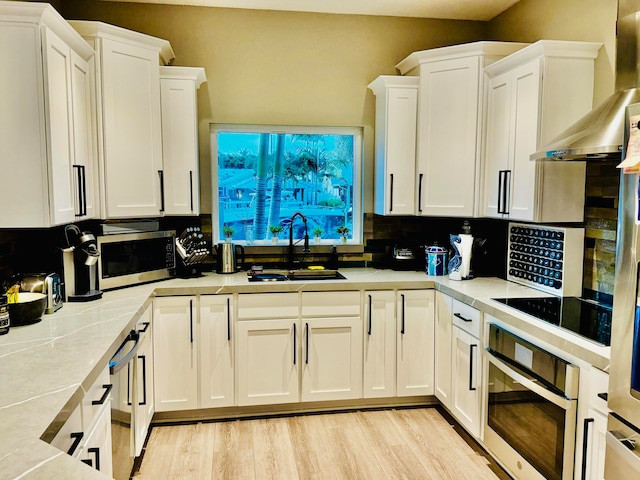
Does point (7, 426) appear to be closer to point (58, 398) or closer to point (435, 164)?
point (58, 398)

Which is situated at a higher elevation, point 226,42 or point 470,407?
point 226,42

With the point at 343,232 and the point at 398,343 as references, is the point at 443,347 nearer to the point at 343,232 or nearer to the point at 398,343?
the point at 398,343

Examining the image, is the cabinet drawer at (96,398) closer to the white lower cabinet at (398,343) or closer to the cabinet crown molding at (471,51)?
the white lower cabinet at (398,343)

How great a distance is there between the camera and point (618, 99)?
2084 millimetres

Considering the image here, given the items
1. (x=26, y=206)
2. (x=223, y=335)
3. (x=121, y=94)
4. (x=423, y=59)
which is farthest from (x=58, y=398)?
(x=423, y=59)

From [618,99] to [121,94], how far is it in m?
2.62

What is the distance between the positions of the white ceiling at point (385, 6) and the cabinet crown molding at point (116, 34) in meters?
0.58

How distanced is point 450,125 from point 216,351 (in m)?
2.15

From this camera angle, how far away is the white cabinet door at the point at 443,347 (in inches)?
128

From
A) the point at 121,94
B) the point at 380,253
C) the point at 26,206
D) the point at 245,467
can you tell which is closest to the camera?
the point at 26,206

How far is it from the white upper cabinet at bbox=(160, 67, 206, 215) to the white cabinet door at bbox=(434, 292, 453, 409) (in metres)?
1.77

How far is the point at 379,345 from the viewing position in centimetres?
345

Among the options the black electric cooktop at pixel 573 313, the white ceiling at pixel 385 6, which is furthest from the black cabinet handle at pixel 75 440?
the white ceiling at pixel 385 6

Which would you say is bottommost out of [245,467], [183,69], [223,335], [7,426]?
[245,467]
